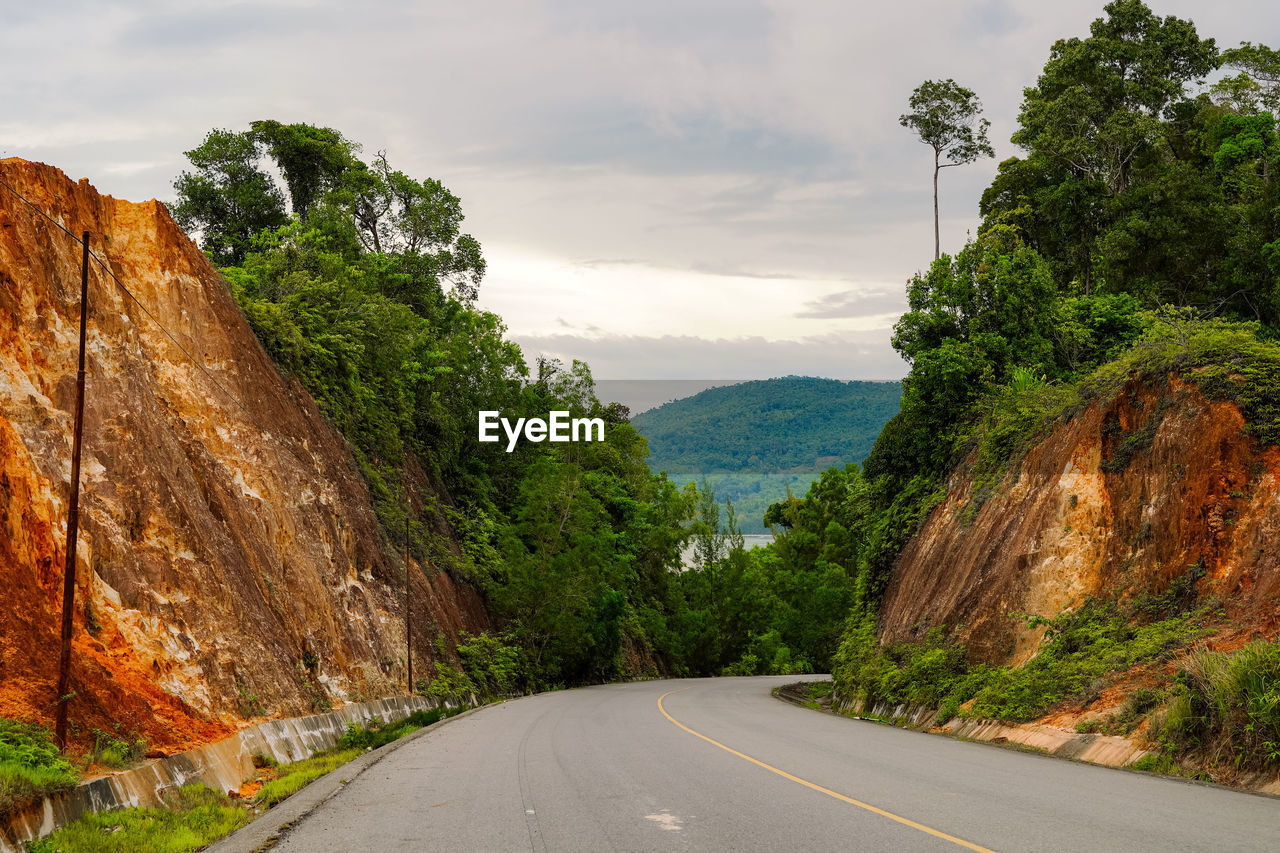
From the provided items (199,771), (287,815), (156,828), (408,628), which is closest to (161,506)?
(199,771)

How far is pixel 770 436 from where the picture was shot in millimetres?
153000

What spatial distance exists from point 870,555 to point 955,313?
8.43 metres

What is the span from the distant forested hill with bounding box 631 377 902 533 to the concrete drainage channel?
119m

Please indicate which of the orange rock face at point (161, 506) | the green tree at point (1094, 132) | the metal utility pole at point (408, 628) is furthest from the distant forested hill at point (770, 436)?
the orange rock face at point (161, 506)

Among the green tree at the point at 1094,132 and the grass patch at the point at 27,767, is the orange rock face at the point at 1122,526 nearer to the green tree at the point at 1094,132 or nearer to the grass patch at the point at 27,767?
the grass patch at the point at 27,767

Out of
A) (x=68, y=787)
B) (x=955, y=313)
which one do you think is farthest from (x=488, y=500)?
(x=68, y=787)

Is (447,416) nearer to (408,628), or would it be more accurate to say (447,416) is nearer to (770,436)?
(408,628)

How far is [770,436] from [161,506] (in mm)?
138391

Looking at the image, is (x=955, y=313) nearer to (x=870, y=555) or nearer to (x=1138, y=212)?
(x=870, y=555)

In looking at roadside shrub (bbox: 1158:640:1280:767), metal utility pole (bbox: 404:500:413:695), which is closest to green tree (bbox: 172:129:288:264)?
metal utility pole (bbox: 404:500:413:695)

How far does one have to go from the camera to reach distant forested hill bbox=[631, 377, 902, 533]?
471ft

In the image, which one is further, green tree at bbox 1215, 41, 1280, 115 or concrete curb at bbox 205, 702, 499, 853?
green tree at bbox 1215, 41, 1280, 115

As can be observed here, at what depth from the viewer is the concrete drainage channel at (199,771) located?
877 centimetres

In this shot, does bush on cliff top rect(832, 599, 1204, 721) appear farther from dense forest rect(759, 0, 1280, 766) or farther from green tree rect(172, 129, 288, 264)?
green tree rect(172, 129, 288, 264)
